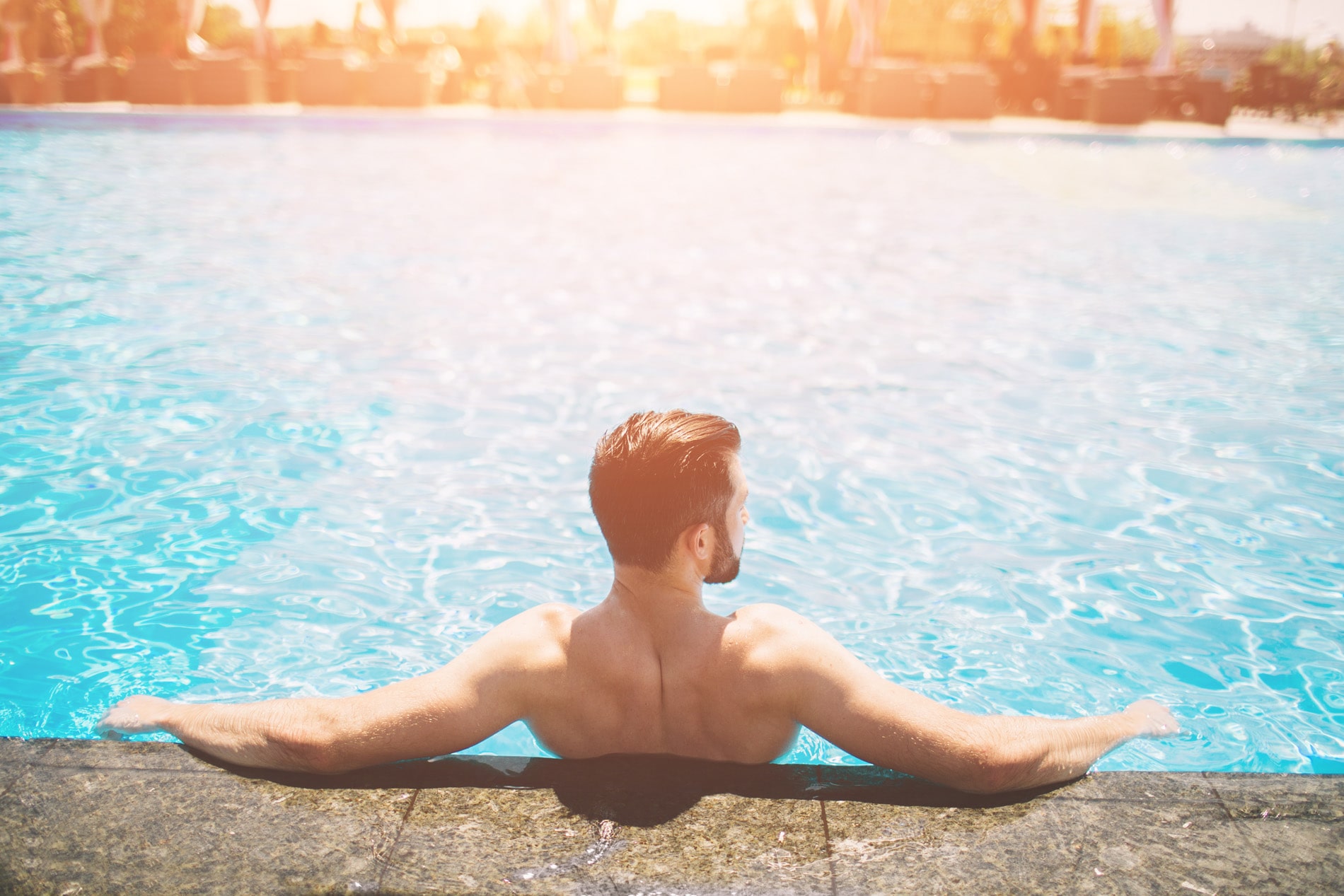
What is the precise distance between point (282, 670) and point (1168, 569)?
9.71 feet

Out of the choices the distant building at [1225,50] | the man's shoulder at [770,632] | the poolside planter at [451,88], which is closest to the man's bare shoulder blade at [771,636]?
the man's shoulder at [770,632]

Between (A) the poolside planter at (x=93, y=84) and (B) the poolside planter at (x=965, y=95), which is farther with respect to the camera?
(B) the poolside planter at (x=965, y=95)

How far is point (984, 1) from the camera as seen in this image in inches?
1353

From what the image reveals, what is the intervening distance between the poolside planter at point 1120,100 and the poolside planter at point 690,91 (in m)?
6.39

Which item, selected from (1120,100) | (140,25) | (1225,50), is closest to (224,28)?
(140,25)

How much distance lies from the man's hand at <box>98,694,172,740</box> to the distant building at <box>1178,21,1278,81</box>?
19.7 meters

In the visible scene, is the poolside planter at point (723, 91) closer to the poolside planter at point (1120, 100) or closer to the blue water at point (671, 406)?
the poolside planter at point (1120, 100)

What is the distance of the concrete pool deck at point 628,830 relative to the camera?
4.97 feet

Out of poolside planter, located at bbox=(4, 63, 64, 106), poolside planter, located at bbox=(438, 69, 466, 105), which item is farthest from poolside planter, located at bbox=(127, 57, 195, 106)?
poolside planter, located at bbox=(438, 69, 466, 105)

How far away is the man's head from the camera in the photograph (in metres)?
1.74

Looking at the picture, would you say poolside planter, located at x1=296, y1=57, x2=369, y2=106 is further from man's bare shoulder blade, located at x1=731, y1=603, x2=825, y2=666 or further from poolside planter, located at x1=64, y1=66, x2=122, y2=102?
man's bare shoulder blade, located at x1=731, y1=603, x2=825, y2=666

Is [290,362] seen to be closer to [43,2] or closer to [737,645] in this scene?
[737,645]

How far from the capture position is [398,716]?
70.5 inches

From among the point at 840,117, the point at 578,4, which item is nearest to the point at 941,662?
the point at 840,117
